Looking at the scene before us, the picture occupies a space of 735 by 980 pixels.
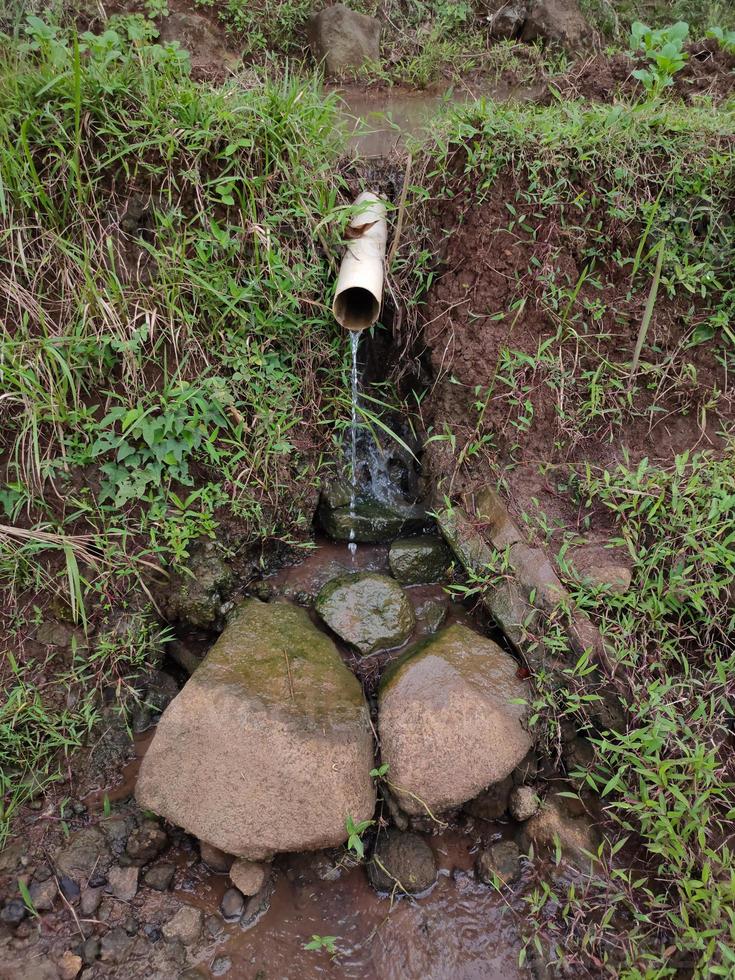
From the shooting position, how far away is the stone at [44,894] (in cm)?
244

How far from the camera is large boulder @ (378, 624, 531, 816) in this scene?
2562 millimetres

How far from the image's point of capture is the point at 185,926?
2.42 m

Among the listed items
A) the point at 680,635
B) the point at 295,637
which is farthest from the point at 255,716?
the point at 680,635

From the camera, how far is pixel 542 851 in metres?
2.54

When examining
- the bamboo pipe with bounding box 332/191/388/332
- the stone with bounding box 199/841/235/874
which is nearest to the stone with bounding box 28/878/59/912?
the stone with bounding box 199/841/235/874

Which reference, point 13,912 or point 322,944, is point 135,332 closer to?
point 13,912

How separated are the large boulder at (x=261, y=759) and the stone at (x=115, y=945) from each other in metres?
0.43

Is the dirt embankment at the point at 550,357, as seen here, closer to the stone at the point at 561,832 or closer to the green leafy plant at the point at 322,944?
the stone at the point at 561,832

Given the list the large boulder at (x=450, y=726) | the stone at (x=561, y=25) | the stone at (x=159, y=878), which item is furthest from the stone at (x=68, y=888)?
the stone at (x=561, y=25)

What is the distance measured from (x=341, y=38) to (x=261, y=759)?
5616mm

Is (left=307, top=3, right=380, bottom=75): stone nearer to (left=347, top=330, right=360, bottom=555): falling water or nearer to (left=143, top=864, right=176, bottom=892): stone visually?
(left=347, top=330, right=360, bottom=555): falling water

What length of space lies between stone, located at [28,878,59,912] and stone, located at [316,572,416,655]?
1.54 metres

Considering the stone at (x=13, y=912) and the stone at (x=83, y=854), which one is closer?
the stone at (x=13, y=912)

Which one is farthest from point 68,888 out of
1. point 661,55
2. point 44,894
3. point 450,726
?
point 661,55
